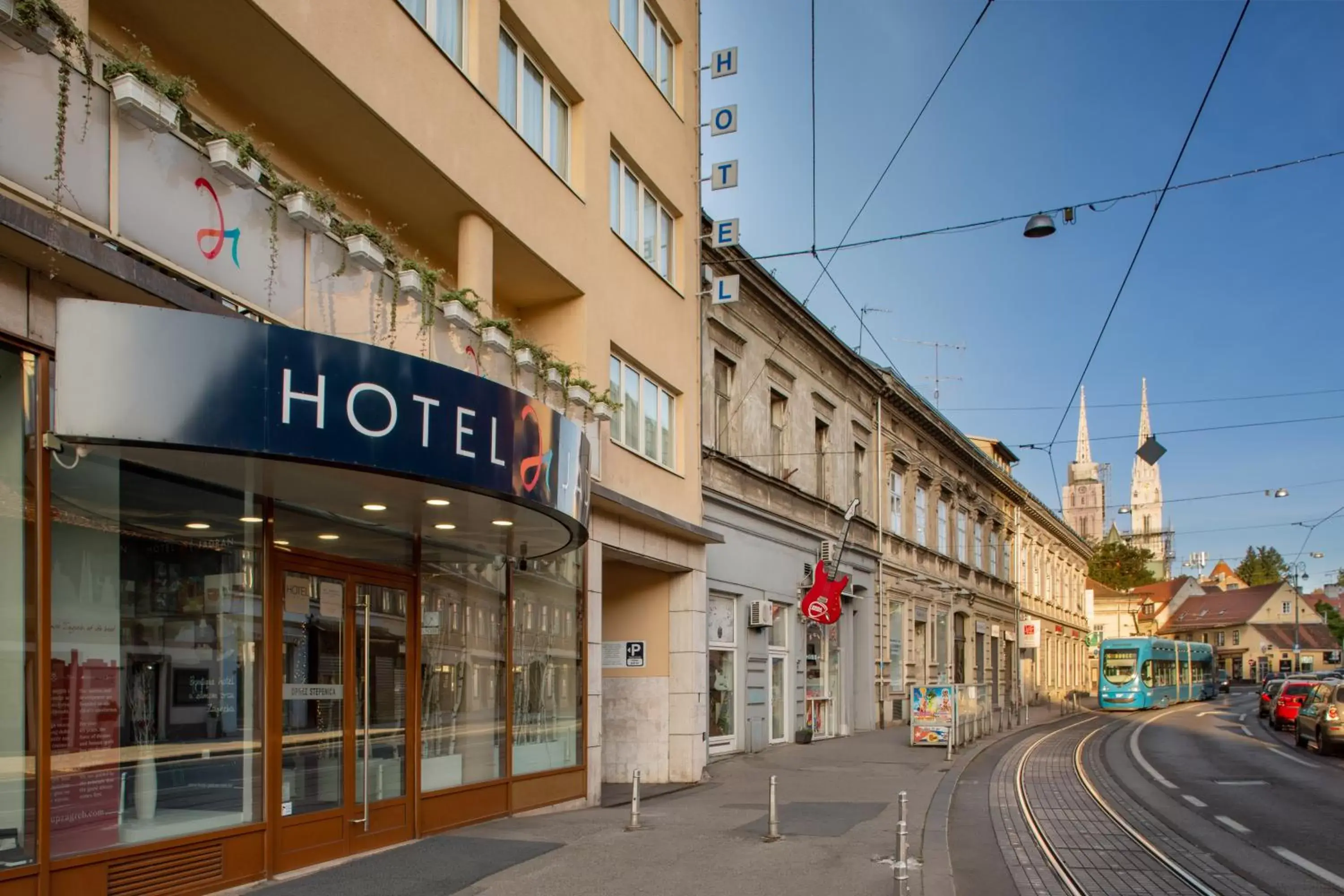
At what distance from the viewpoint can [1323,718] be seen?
25531 mm

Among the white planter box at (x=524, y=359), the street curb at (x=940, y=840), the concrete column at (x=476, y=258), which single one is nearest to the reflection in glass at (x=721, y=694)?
the street curb at (x=940, y=840)

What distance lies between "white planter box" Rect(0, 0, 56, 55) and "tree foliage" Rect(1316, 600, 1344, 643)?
140 m

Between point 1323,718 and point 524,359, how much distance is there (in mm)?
21990

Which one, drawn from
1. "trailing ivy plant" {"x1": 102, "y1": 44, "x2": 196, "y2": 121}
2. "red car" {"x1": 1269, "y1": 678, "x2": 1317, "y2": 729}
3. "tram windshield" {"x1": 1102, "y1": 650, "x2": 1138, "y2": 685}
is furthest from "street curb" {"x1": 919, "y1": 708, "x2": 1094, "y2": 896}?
"tram windshield" {"x1": 1102, "y1": 650, "x2": 1138, "y2": 685}

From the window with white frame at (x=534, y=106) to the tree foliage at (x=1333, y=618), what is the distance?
132 metres

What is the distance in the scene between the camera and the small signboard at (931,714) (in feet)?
81.4

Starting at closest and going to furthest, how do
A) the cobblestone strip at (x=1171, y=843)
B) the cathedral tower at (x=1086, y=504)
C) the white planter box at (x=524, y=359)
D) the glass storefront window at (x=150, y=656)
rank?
the glass storefront window at (x=150, y=656), the cobblestone strip at (x=1171, y=843), the white planter box at (x=524, y=359), the cathedral tower at (x=1086, y=504)

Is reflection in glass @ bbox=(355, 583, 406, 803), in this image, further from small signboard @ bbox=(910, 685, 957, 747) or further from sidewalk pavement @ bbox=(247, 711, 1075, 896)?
small signboard @ bbox=(910, 685, 957, 747)

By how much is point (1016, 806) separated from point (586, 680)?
20.4ft

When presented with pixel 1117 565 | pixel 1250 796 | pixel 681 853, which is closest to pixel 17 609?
pixel 681 853

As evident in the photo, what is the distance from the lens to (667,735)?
18.2 m

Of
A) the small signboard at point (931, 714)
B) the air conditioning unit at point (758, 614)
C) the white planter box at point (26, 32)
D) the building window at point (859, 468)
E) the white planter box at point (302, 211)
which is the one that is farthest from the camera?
the building window at point (859, 468)

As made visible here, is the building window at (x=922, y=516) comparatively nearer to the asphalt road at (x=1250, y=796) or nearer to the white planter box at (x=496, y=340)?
the asphalt road at (x=1250, y=796)

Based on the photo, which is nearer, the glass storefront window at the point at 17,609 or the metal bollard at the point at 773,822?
the glass storefront window at the point at 17,609
